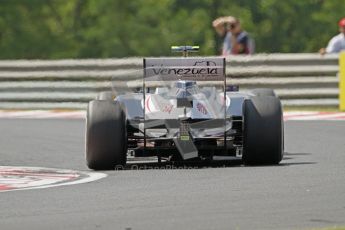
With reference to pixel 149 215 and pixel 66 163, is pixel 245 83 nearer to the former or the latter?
pixel 66 163

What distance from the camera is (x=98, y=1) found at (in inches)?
1567

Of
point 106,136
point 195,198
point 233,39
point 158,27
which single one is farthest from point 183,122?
point 158,27

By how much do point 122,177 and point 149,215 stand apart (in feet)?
9.82

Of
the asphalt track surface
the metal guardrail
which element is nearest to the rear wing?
the asphalt track surface

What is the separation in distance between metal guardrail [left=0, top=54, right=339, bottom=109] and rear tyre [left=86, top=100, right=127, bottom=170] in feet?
30.1

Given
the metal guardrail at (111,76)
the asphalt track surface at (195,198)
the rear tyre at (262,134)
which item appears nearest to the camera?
the asphalt track surface at (195,198)

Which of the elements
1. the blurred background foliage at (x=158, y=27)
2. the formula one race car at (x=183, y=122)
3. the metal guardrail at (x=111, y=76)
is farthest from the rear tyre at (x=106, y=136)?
the blurred background foliage at (x=158, y=27)

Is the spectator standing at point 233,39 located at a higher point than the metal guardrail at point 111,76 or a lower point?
higher

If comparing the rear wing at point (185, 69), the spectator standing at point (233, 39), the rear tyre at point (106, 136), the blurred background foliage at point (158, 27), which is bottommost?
the rear tyre at point (106, 136)

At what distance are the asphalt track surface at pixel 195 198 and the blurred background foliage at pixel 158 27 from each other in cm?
2387

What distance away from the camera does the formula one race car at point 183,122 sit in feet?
40.8

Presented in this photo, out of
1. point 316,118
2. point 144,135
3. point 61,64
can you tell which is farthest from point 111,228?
point 61,64

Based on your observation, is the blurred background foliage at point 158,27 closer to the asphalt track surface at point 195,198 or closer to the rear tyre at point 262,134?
the asphalt track surface at point 195,198

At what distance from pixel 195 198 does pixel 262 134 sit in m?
2.87
